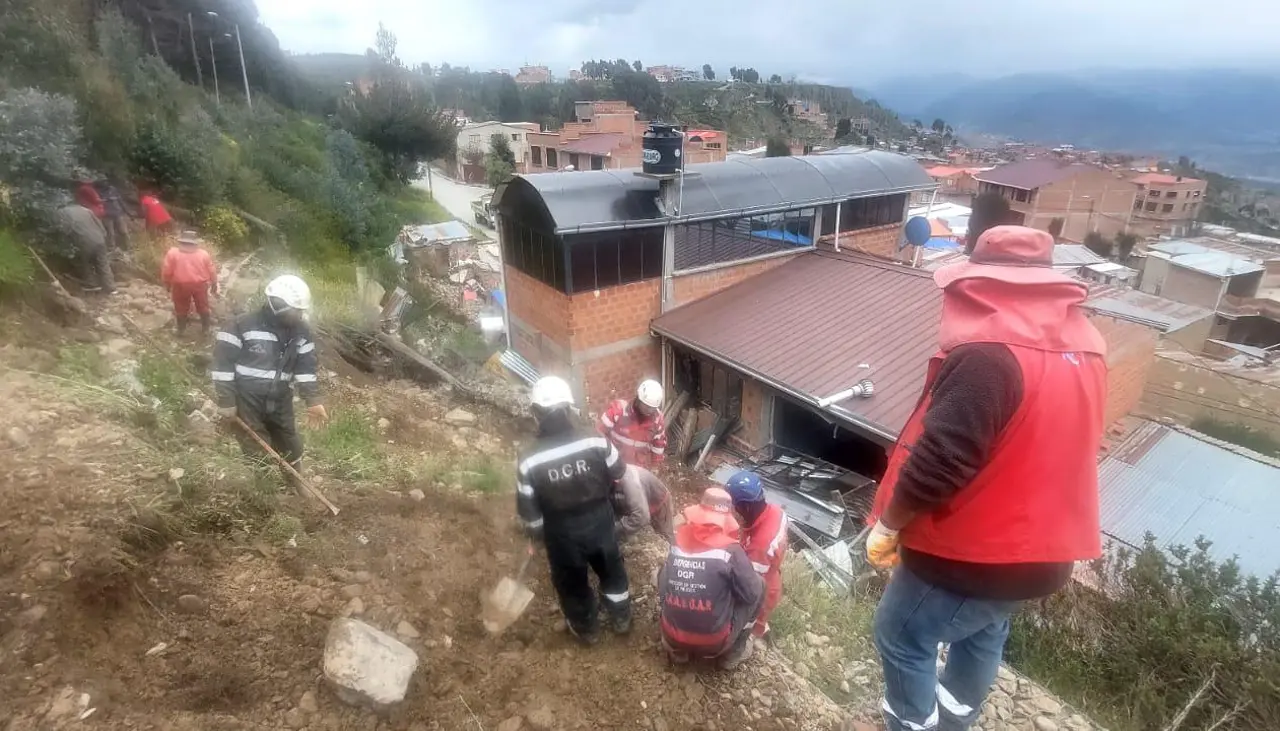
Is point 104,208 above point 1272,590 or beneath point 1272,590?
above

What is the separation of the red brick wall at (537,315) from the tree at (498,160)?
35821mm

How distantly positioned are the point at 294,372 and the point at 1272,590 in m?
7.46

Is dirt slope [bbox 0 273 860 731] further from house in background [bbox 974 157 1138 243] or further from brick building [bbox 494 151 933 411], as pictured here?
house in background [bbox 974 157 1138 243]

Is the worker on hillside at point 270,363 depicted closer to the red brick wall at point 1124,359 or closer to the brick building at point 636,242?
the brick building at point 636,242

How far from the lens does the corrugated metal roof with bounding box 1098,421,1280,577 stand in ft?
27.7

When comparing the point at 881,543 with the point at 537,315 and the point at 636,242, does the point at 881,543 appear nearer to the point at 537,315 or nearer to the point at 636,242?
the point at 636,242

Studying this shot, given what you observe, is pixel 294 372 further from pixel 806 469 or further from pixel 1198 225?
pixel 1198 225

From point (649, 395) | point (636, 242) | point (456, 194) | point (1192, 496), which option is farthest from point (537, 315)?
point (456, 194)

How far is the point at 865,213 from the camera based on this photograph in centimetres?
1286

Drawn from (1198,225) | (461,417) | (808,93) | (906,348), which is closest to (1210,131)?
(1198,225)

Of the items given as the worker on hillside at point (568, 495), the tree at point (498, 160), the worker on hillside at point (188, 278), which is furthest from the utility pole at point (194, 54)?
the worker on hillside at point (568, 495)

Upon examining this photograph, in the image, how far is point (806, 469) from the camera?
9078 millimetres

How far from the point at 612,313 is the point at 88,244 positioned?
264 inches

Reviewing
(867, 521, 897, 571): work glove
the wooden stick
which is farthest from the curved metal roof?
(867, 521, 897, 571): work glove
